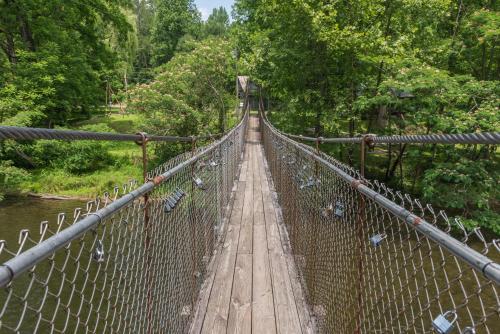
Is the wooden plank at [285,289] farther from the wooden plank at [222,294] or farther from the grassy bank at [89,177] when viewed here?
the grassy bank at [89,177]

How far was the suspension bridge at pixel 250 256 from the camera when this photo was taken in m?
0.94

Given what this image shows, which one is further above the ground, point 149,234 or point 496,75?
point 496,75

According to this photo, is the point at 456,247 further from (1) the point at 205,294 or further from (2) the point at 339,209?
(1) the point at 205,294

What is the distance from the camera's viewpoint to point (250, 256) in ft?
12.5

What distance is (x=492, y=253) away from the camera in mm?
9102

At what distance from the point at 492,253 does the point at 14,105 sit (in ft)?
48.8

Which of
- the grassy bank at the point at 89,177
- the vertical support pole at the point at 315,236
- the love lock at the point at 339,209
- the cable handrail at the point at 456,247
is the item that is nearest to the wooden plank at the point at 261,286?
the vertical support pole at the point at 315,236

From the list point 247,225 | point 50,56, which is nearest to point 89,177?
point 50,56

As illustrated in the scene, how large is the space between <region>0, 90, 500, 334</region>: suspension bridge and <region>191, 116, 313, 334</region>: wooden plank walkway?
1cm

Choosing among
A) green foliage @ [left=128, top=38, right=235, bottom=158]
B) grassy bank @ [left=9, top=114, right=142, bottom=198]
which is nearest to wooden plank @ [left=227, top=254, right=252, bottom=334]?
grassy bank @ [left=9, top=114, right=142, bottom=198]

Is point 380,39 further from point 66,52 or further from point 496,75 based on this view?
point 66,52

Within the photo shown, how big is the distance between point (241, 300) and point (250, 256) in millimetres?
927

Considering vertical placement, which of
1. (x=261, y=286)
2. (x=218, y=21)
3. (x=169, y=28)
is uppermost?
(x=218, y=21)

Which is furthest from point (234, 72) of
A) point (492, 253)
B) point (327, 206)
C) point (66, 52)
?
point (327, 206)
